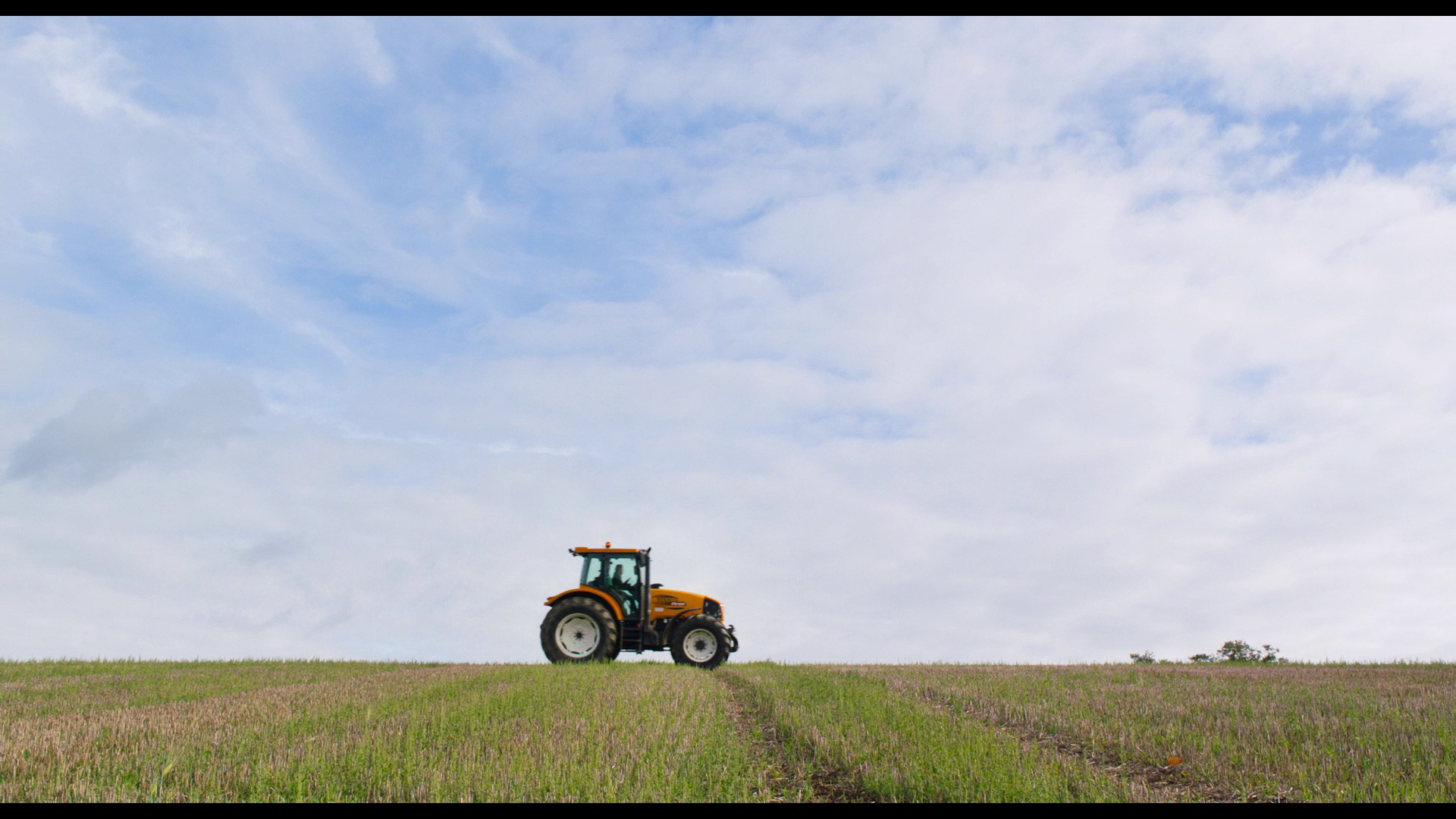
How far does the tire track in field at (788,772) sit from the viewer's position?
583 cm

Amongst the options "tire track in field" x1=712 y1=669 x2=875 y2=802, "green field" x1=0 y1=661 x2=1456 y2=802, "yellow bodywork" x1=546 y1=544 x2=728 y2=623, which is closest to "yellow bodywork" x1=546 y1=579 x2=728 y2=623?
"yellow bodywork" x1=546 y1=544 x2=728 y2=623

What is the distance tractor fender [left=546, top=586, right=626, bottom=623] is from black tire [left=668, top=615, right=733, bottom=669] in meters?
1.28

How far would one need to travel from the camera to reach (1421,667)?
18734 millimetres

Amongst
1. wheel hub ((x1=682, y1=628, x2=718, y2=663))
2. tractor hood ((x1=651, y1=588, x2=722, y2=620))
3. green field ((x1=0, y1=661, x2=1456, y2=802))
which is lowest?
green field ((x1=0, y1=661, x2=1456, y2=802))

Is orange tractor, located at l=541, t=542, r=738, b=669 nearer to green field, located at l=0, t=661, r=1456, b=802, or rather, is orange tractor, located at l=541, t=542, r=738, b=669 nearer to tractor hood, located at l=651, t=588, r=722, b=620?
tractor hood, located at l=651, t=588, r=722, b=620

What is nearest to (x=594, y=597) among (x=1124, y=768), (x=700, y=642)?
(x=700, y=642)

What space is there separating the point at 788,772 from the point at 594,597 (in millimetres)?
11353

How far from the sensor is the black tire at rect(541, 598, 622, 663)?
16.8 metres

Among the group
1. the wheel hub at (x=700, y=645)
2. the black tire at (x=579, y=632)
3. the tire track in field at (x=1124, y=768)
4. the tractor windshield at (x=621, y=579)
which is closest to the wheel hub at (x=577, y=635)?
the black tire at (x=579, y=632)

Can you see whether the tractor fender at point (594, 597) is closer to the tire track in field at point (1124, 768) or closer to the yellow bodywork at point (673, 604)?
the yellow bodywork at point (673, 604)

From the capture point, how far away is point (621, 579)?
1788 cm

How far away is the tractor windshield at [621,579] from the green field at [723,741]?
4832mm
